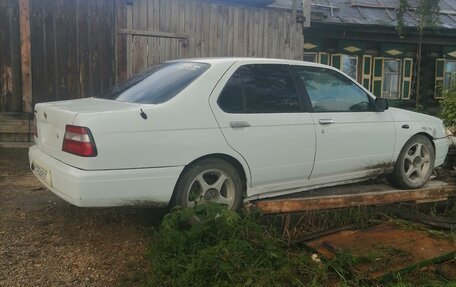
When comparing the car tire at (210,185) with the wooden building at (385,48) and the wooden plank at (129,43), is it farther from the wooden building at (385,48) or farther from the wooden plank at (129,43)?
the wooden building at (385,48)

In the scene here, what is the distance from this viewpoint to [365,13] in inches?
572

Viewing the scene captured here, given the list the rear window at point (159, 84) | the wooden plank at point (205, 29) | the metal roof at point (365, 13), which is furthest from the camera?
the metal roof at point (365, 13)

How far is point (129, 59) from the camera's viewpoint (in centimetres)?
867

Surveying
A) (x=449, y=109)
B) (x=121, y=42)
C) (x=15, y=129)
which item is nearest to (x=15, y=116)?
(x=15, y=129)

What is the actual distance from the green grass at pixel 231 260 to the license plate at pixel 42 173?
3.34 ft

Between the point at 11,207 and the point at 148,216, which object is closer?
the point at 148,216

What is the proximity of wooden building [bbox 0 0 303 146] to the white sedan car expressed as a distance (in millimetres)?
3720

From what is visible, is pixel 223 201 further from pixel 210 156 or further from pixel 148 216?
pixel 148 216

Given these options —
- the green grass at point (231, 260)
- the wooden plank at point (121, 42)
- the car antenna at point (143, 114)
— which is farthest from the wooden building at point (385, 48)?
the green grass at point (231, 260)

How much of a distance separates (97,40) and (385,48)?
383 inches

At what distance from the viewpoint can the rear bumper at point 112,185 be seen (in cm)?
359

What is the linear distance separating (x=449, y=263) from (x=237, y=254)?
68.5 inches

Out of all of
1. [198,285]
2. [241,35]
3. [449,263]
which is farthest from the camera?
[241,35]

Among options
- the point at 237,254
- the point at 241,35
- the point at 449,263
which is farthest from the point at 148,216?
the point at 241,35
